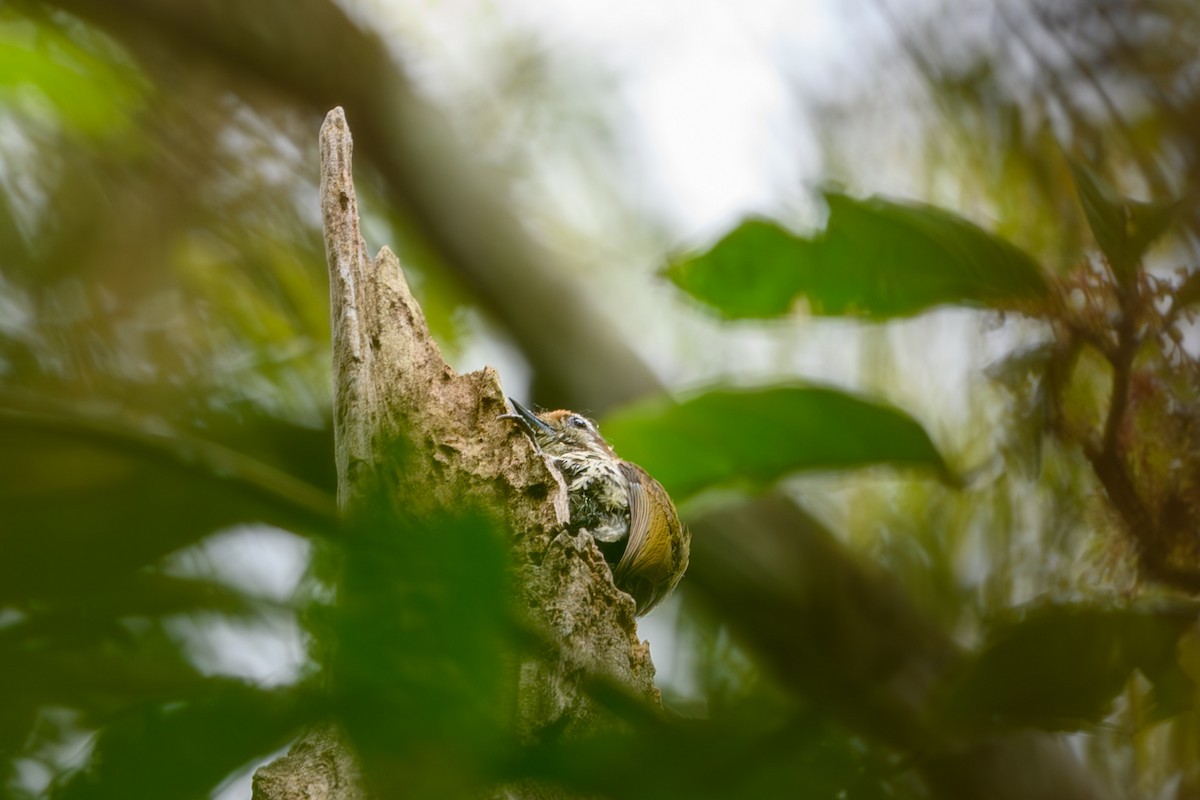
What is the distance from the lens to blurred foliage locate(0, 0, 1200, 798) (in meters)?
0.53

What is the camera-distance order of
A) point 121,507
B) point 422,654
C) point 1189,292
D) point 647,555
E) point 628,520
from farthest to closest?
point 628,520
point 647,555
point 1189,292
point 121,507
point 422,654

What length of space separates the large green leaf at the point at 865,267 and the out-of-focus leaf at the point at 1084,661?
0.39 metres

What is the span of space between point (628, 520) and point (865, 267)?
554 millimetres

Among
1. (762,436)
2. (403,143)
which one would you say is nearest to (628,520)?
(762,436)

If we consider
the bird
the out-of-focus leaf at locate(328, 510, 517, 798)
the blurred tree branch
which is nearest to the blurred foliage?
the out-of-focus leaf at locate(328, 510, 517, 798)

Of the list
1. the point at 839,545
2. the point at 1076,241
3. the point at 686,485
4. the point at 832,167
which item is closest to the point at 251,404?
the point at 686,485

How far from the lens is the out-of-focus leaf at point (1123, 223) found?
110cm

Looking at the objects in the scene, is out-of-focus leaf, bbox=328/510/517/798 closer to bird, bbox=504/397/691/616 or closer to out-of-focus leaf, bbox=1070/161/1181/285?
bird, bbox=504/397/691/616

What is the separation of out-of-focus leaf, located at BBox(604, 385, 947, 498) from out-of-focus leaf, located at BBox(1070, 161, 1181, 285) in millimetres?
620

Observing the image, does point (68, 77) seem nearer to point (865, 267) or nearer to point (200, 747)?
point (865, 267)

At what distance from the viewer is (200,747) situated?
51 cm

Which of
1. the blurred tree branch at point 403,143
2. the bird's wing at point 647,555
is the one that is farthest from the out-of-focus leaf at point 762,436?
the blurred tree branch at point 403,143

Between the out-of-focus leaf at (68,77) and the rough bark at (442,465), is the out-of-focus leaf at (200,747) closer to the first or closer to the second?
the rough bark at (442,465)

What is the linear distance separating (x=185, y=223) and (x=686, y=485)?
2414mm
